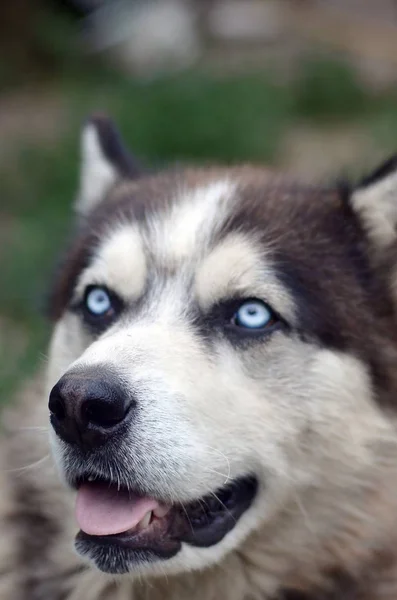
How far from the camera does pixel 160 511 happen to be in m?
2.68

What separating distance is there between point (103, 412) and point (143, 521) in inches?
15.2

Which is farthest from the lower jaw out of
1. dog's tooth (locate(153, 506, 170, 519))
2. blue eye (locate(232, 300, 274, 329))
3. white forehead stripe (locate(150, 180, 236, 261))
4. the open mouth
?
white forehead stripe (locate(150, 180, 236, 261))

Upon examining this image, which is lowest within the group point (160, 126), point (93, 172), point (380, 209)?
point (93, 172)

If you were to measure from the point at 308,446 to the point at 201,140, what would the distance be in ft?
22.4

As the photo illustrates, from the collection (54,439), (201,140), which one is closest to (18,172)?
(201,140)

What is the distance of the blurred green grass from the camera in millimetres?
7000

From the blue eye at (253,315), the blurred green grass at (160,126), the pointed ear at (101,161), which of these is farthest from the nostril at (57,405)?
the blurred green grass at (160,126)

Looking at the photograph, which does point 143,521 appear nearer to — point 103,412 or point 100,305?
point 103,412

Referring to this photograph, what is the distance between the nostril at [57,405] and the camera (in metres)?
2.49

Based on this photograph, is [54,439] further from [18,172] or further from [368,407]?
[18,172]

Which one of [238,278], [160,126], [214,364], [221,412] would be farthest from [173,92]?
[221,412]

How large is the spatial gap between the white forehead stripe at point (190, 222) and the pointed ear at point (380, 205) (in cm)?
44

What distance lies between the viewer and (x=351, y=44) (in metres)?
13.8

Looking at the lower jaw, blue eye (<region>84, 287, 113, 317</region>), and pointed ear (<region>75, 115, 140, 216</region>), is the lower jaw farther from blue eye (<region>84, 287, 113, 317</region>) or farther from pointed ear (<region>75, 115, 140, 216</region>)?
pointed ear (<region>75, 115, 140, 216</region>)
